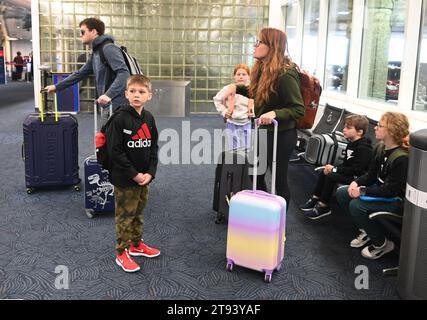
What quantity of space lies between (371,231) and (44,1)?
331 inches

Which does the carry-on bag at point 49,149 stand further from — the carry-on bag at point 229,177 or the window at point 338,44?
the window at point 338,44

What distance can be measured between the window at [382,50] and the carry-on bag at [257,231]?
8.95ft

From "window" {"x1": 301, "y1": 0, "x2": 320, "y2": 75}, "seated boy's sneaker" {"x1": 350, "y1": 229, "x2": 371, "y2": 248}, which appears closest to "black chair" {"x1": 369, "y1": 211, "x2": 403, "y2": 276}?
"seated boy's sneaker" {"x1": 350, "y1": 229, "x2": 371, "y2": 248}

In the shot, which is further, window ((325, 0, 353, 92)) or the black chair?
window ((325, 0, 353, 92))

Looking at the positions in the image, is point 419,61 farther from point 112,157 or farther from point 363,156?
point 112,157

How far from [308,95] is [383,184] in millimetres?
782

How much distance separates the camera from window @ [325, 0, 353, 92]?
6180 mm

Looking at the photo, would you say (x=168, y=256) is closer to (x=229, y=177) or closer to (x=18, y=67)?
(x=229, y=177)

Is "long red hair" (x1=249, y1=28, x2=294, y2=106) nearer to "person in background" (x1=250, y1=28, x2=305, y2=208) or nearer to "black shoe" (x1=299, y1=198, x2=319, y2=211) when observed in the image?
"person in background" (x1=250, y1=28, x2=305, y2=208)

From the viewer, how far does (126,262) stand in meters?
2.67

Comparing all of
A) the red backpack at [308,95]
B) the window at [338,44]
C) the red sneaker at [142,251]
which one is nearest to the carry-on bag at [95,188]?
the red sneaker at [142,251]

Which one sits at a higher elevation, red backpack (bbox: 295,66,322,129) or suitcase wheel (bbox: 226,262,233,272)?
red backpack (bbox: 295,66,322,129)

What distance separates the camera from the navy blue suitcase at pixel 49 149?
4.00 metres

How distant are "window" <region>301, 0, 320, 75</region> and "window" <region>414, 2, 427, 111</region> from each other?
10.5ft
